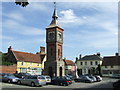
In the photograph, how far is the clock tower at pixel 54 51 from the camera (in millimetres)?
35438

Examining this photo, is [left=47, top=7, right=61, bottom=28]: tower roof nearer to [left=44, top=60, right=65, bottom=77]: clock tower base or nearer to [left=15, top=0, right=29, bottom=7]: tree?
[left=44, top=60, right=65, bottom=77]: clock tower base

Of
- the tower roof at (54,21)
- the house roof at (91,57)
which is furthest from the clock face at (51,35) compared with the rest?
the house roof at (91,57)

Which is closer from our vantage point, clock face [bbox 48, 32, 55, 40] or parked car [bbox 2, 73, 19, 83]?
parked car [bbox 2, 73, 19, 83]

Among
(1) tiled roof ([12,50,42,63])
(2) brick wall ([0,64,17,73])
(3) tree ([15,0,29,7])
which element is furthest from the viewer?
(1) tiled roof ([12,50,42,63])

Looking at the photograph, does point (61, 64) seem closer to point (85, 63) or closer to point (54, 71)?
point (54, 71)

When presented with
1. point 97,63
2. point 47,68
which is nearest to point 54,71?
point 47,68

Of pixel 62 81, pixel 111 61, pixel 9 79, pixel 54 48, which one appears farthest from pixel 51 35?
pixel 111 61

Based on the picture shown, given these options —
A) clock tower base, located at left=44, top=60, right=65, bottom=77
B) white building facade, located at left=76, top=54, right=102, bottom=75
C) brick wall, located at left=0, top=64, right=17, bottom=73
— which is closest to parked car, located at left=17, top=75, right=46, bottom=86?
clock tower base, located at left=44, top=60, right=65, bottom=77

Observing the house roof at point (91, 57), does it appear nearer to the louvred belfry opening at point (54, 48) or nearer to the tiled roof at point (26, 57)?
the tiled roof at point (26, 57)

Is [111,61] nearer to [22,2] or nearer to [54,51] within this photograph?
[54,51]

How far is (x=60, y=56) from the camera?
123 ft

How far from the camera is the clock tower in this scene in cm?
3544

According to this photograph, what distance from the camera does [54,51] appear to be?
36062 mm

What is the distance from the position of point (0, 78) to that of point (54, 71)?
1302cm
